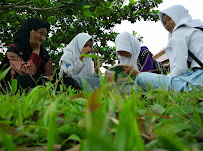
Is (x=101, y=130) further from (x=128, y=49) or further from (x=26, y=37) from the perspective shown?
(x=128, y=49)

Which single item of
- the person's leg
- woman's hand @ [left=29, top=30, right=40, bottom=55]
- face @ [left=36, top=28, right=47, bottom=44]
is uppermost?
face @ [left=36, top=28, right=47, bottom=44]

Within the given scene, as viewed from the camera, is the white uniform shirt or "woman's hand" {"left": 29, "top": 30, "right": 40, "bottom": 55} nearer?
the white uniform shirt

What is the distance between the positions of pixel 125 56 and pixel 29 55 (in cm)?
148

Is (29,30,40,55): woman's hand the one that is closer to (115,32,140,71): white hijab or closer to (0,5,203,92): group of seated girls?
(0,5,203,92): group of seated girls

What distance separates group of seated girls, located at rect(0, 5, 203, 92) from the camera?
194 centimetres

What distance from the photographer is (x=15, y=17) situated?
373cm

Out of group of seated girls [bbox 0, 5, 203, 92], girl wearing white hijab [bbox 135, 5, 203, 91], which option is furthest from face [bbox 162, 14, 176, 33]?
girl wearing white hijab [bbox 135, 5, 203, 91]

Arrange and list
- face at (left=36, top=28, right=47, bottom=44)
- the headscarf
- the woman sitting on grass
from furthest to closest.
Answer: the woman sitting on grass, face at (left=36, top=28, right=47, bottom=44), the headscarf

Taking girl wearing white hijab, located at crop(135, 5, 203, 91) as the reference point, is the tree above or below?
above

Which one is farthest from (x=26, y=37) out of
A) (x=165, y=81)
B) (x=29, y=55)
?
(x=165, y=81)

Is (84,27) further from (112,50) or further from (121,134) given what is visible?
(121,134)

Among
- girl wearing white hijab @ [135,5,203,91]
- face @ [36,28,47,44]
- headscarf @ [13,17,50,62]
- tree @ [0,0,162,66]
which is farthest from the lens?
tree @ [0,0,162,66]

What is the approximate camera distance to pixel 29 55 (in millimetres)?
2484

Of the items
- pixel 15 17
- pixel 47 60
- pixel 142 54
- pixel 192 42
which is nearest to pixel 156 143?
pixel 192 42
